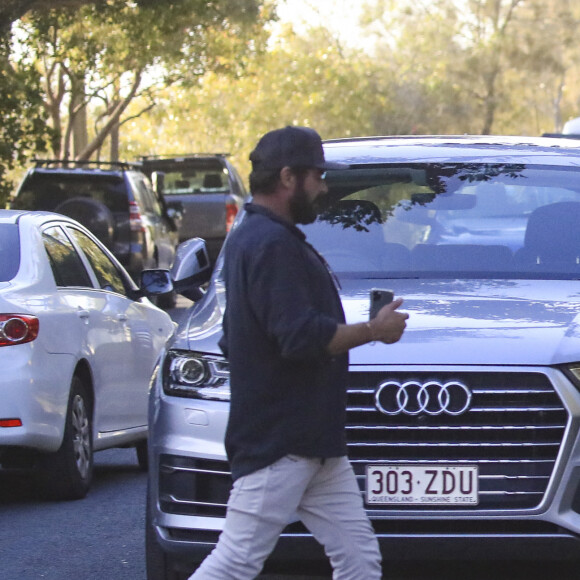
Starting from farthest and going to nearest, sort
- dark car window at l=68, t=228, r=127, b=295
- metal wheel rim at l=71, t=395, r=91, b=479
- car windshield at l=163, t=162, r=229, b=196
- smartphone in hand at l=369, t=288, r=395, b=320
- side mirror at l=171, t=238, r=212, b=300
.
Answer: car windshield at l=163, t=162, r=229, b=196
dark car window at l=68, t=228, r=127, b=295
metal wheel rim at l=71, t=395, r=91, b=479
side mirror at l=171, t=238, r=212, b=300
smartphone in hand at l=369, t=288, r=395, b=320

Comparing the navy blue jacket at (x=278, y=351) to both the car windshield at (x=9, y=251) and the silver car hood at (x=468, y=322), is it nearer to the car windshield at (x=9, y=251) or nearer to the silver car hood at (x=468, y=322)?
the silver car hood at (x=468, y=322)

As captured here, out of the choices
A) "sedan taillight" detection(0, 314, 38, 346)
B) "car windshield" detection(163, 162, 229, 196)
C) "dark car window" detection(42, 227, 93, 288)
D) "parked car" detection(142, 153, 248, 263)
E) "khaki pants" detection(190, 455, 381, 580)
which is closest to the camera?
"khaki pants" detection(190, 455, 381, 580)

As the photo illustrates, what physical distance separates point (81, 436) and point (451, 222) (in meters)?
2.57

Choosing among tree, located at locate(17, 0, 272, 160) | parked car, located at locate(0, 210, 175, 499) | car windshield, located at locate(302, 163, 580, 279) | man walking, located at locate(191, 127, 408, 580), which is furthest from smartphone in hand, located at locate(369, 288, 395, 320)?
tree, located at locate(17, 0, 272, 160)

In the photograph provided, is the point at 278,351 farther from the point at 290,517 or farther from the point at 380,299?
the point at 290,517

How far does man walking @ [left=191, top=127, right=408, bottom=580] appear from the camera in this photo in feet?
13.3

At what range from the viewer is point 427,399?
5.09 meters

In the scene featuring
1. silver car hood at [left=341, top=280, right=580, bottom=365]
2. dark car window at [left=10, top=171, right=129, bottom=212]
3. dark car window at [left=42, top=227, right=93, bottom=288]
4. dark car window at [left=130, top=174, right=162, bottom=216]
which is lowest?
dark car window at [left=130, top=174, right=162, bottom=216]

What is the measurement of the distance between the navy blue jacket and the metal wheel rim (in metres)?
4.03

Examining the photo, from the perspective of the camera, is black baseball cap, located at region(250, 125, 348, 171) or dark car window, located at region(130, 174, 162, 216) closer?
black baseball cap, located at region(250, 125, 348, 171)

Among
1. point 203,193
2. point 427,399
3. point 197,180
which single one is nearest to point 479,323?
point 427,399

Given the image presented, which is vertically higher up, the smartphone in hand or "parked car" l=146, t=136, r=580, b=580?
the smartphone in hand

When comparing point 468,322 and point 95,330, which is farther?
point 95,330

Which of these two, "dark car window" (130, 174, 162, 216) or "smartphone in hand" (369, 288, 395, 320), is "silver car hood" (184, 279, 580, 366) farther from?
"dark car window" (130, 174, 162, 216)
